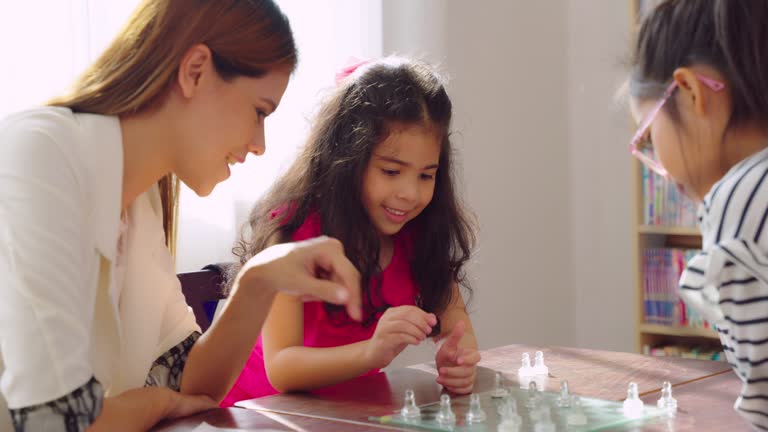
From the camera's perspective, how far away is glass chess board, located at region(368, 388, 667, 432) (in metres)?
1.18

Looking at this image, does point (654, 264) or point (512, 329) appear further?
point (512, 329)

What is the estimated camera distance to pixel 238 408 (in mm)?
1352

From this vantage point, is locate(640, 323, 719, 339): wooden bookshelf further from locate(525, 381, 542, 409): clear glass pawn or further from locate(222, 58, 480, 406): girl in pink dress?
locate(525, 381, 542, 409): clear glass pawn

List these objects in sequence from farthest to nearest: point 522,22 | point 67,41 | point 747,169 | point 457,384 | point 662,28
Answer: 1. point 522,22
2. point 67,41
3. point 457,384
4. point 662,28
5. point 747,169

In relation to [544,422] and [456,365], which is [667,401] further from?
[456,365]

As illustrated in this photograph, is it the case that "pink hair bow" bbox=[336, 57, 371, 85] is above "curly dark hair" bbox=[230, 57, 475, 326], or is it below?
above

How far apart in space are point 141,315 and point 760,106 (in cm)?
91

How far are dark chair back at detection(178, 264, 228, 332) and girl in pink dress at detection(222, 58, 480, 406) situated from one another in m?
0.07

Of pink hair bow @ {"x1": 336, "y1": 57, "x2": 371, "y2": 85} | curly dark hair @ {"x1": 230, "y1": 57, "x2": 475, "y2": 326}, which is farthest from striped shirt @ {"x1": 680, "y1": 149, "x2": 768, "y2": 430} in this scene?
pink hair bow @ {"x1": 336, "y1": 57, "x2": 371, "y2": 85}

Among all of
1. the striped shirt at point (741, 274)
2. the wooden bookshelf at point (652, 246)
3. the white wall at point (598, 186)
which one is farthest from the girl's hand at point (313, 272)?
the white wall at point (598, 186)

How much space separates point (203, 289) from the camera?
190cm

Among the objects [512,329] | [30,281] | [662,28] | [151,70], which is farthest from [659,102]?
[512,329]

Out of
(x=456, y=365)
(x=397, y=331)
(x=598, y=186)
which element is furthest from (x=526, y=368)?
(x=598, y=186)

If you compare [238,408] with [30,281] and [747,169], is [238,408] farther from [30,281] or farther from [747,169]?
[747,169]
